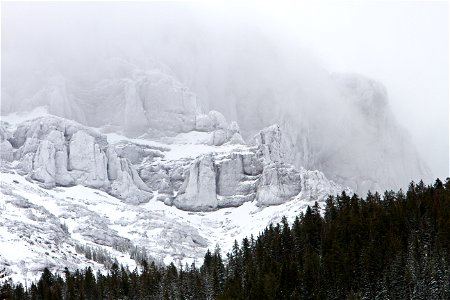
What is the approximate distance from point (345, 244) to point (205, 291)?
36.0 meters

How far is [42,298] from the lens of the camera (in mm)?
192500

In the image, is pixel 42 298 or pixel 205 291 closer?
pixel 205 291

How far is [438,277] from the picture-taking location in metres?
139

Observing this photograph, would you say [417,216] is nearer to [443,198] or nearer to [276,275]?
[443,198]

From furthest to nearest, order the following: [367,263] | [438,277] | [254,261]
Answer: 1. [254,261]
2. [367,263]
3. [438,277]

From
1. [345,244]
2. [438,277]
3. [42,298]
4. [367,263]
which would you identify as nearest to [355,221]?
[345,244]

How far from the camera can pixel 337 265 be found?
15350 cm

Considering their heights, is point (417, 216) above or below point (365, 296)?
above

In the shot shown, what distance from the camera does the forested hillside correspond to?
5674 inches

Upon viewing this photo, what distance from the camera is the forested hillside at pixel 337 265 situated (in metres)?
144

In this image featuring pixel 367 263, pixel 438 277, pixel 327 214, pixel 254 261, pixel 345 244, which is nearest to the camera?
pixel 438 277

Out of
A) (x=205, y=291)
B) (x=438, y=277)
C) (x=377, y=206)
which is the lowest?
(x=438, y=277)

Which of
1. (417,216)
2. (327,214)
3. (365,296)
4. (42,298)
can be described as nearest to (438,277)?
(365,296)

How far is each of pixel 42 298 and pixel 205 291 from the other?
44.5 metres
